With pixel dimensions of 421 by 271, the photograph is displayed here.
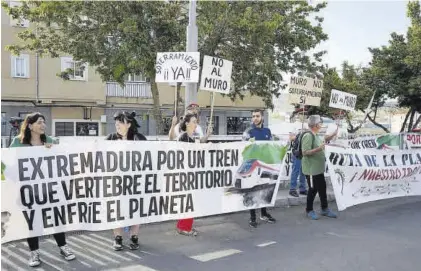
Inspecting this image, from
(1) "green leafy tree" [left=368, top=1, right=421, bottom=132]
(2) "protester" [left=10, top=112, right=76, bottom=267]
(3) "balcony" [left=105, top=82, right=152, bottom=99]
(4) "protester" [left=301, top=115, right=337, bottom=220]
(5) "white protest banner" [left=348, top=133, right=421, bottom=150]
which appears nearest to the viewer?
(2) "protester" [left=10, top=112, right=76, bottom=267]

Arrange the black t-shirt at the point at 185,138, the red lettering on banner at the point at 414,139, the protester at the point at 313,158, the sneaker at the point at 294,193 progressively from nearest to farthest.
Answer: the black t-shirt at the point at 185,138
the protester at the point at 313,158
the sneaker at the point at 294,193
the red lettering on banner at the point at 414,139

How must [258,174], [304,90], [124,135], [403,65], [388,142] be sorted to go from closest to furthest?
1. [124,135]
2. [258,174]
3. [304,90]
4. [388,142]
5. [403,65]

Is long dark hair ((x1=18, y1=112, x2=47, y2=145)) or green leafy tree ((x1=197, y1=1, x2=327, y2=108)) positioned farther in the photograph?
green leafy tree ((x1=197, y1=1, x2=327, y2=108))

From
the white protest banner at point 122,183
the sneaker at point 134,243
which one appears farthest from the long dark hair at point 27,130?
the sneaker at point 134,243

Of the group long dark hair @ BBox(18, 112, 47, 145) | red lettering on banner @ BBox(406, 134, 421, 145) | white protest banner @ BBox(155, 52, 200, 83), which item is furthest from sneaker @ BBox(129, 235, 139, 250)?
red lettering on banner @ BBox(406, 134, 421, 145)

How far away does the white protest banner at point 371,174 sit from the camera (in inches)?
301

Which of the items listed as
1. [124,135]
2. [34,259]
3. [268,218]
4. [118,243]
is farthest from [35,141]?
[268,218]

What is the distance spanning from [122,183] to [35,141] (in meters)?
1.12

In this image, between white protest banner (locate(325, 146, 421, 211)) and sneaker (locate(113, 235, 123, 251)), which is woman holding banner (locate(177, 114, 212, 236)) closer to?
sneaker (locate(113, 235, 123, 251))

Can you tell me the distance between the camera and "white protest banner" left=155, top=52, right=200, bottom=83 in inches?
311

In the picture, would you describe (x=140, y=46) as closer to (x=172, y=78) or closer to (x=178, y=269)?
(x=172, y=78)

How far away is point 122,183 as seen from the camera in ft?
17.5

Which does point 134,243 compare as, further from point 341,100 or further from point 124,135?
point 341,100

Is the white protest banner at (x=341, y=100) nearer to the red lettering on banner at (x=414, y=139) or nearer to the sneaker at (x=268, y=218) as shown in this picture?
the red lettering on banner at (x=414, y=139)
